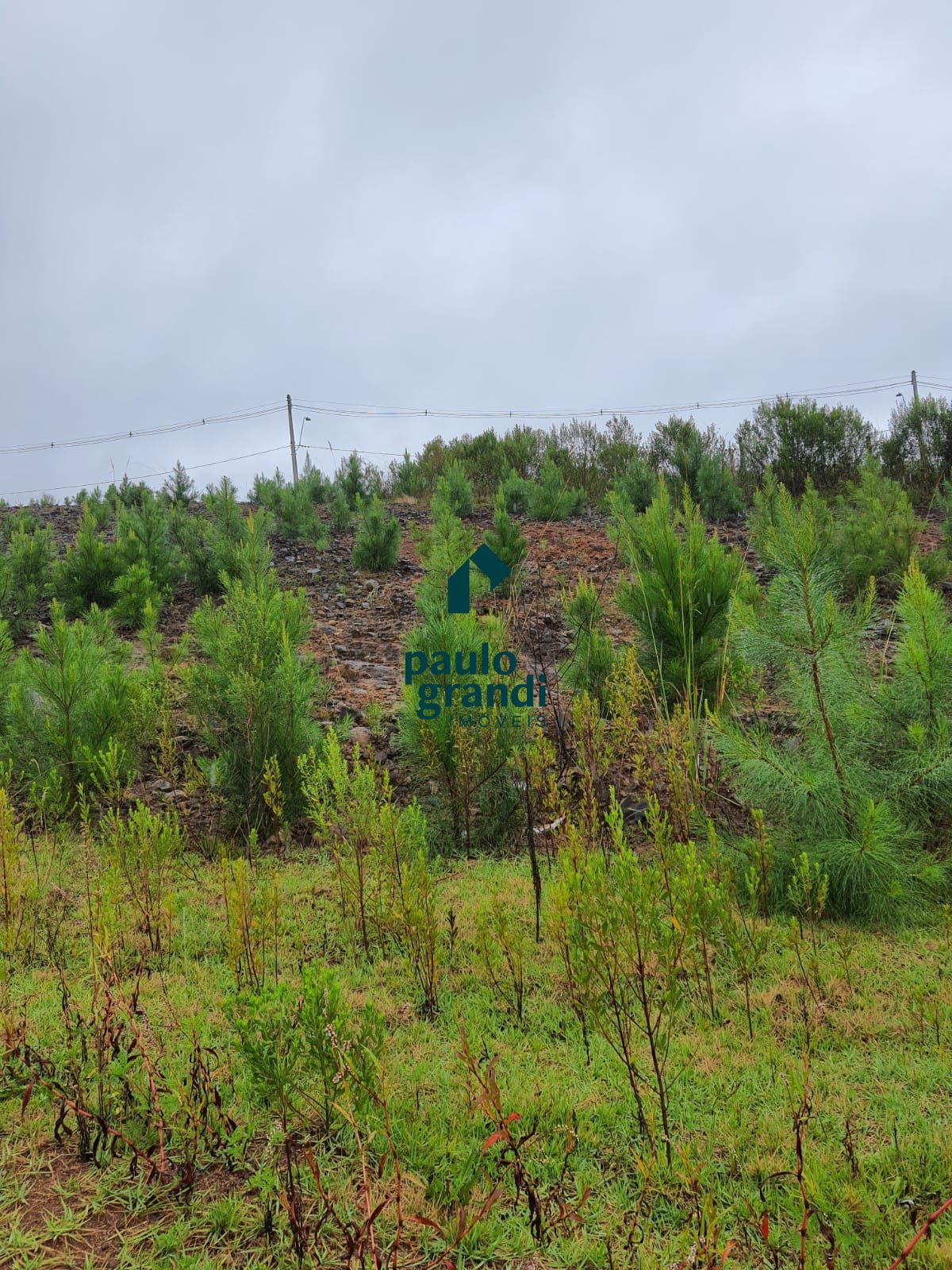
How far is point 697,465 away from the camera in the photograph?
13820mm

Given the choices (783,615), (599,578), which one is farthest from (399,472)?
(783,615)

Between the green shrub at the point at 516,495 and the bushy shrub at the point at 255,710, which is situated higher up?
the green shrub at the point at 516,495

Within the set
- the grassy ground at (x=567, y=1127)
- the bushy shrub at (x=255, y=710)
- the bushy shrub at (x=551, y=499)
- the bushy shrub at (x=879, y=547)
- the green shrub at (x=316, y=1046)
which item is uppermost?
the bushy shrub at (x=551, y=499)

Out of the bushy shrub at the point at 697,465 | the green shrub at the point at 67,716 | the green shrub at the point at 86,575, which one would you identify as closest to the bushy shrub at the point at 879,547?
the bushy shrub at the point at 697,465

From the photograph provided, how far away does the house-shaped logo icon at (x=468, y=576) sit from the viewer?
257 inches

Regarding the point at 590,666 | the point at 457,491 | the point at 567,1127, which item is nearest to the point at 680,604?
the point at 590,666

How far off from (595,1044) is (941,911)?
1.66m

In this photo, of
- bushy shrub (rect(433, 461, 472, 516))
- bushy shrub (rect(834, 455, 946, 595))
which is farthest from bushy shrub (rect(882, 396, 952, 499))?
bushy shrub (rect(433, 461, 472, 516))

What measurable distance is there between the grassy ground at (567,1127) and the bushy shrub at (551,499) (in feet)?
33.1

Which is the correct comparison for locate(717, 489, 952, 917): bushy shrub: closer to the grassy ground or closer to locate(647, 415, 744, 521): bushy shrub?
the grassy ground

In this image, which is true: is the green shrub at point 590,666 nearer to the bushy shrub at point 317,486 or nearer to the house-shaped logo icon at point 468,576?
the house-shaped logo icon at point 468,576

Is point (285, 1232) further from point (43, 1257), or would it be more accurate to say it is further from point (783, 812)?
point (783, 812)

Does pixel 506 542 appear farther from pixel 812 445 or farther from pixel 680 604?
pixel 812 445

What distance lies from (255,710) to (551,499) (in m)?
8.84
